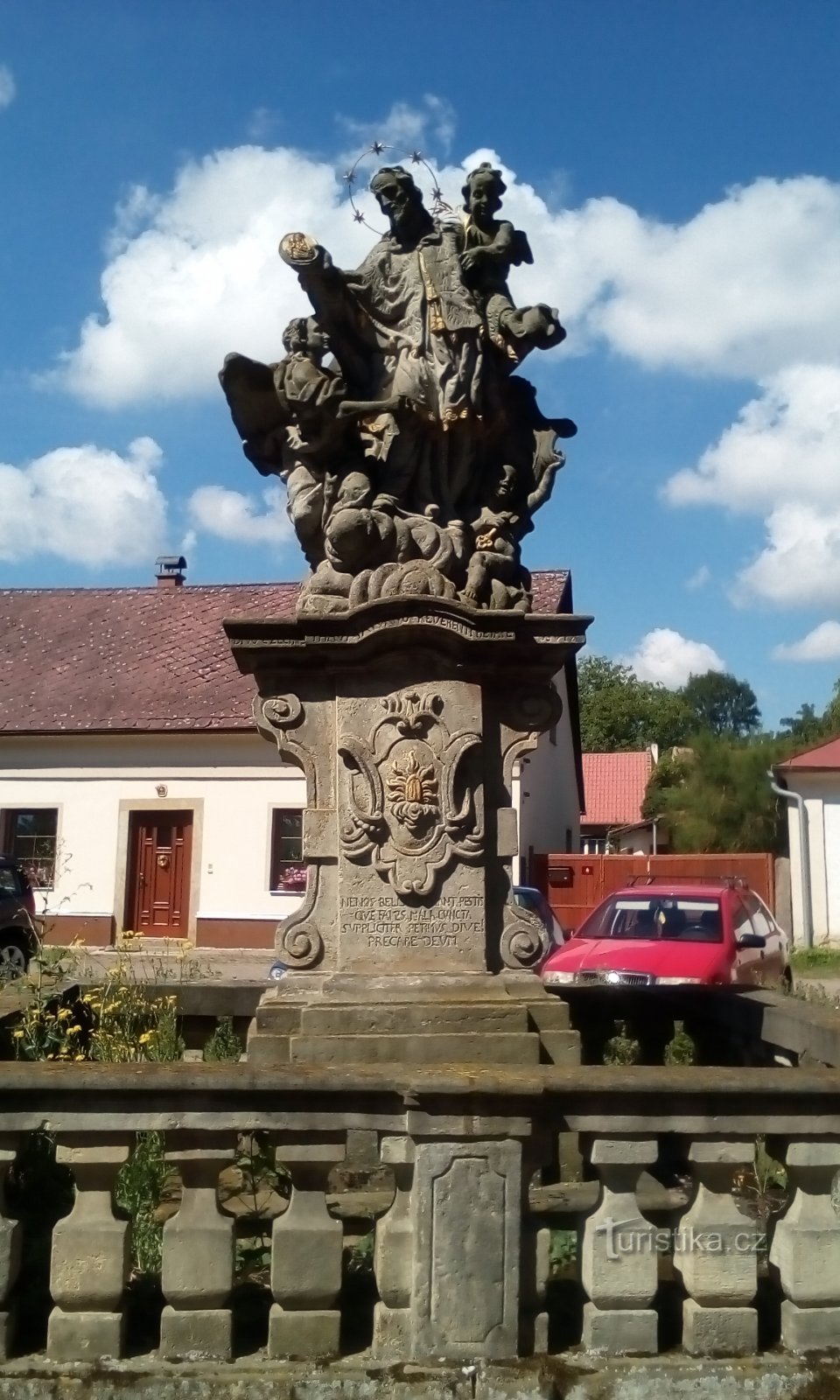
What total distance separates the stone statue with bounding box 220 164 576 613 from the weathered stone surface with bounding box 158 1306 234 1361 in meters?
2.94

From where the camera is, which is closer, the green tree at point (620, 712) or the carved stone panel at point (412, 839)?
the carved stone panel at point (412, 839)

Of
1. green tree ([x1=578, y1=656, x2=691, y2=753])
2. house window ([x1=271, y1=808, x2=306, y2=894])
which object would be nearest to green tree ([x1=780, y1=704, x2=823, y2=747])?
green tree ([x1=578, y1=656, x2=691, y2=753])

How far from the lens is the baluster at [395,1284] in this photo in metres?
2.97

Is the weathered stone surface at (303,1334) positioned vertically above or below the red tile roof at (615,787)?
below

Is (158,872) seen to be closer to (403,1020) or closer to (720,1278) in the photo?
(403,1020)

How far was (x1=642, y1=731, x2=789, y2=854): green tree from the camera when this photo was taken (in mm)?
35375

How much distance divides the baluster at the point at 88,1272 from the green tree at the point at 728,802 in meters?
32.5

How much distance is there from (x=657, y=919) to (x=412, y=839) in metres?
6.70

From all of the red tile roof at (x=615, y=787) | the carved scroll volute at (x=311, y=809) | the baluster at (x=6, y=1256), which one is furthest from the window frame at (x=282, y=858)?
the red tile roof at (x=615, y=787)

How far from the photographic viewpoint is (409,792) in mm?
5039

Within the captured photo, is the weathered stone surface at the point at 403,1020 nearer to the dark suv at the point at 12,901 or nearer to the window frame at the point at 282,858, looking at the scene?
the dark suv at the point at 12,901

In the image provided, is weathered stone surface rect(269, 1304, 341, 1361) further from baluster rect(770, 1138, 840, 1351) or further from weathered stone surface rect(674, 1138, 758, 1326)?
baluster rect(770, 1138, 840, 1351)

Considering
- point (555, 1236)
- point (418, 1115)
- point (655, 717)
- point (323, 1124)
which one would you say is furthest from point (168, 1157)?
point (655, 717)

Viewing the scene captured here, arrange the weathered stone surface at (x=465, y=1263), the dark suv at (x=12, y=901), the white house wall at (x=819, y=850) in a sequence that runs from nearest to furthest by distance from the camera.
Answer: the weathered stone surface at (x=465, y=1263), the dark suv at (x=12, y=901), the white house wall at (x=819, y=850)
